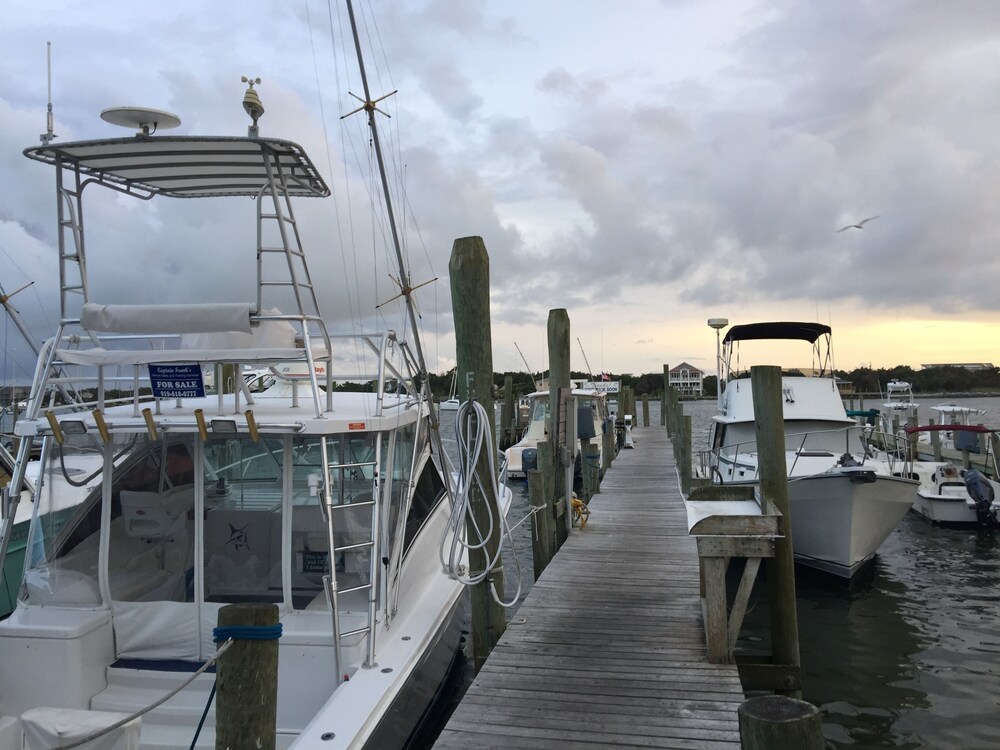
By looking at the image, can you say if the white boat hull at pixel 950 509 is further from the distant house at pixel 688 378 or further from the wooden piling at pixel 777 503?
the distant house at pixel 688 378

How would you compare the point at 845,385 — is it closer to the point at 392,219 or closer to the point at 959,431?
the point at 959,431

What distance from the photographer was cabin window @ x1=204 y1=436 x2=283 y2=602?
5.25 meters

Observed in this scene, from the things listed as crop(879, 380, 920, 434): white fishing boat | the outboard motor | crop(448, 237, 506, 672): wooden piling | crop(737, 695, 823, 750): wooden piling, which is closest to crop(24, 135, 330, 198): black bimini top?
crop(448, 237, 506, 672): wooden piling

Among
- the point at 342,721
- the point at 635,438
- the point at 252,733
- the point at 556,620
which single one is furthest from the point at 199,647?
the point at 635,438

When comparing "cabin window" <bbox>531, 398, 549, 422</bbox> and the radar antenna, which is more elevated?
the radar antenna

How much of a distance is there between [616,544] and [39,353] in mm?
6712

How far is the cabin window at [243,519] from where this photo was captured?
5.25 meters

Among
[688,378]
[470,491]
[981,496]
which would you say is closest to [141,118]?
[470,491]

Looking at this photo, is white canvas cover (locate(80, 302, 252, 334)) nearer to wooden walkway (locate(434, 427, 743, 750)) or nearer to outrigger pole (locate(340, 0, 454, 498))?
outrigger pole (locate(340, 0, 454, 498))

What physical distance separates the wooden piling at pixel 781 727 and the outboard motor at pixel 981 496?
1488cm

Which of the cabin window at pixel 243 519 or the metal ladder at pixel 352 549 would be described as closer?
the metal ladder at pixel 352 549

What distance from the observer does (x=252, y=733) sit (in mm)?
2980

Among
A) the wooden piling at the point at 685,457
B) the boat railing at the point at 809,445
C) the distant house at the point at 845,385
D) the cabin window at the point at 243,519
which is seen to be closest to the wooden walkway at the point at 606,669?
the cabin window at the point at 243,519

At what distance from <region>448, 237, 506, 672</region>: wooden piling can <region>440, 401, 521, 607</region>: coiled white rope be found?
24 millimetres
